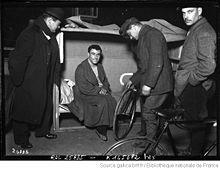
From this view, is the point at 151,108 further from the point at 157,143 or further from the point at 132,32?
the point at 132,32

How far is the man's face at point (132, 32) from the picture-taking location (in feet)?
7.08

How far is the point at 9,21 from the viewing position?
7.07 feet

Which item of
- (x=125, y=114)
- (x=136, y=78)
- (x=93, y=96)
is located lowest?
(x=125, y=114)

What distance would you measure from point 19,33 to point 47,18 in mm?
229

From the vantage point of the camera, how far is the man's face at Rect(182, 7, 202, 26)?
214 centimetres

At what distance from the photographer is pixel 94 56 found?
2160mm

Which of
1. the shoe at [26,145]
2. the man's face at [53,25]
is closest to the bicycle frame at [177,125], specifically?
the shoe at [26,145]

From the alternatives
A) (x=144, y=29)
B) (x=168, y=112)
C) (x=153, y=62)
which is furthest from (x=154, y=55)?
(x=168, y=112)

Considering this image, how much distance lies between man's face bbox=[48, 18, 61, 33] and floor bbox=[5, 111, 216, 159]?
2.16 feet

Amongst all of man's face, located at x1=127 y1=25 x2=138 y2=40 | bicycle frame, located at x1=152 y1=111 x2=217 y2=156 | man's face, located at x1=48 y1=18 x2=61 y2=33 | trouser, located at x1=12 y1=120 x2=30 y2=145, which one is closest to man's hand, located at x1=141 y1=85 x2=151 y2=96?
bicycle frame, located at x1=152 y1=111 x2=217 y2=156

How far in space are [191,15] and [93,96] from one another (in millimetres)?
915

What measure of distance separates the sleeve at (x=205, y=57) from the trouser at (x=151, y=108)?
0.28 m

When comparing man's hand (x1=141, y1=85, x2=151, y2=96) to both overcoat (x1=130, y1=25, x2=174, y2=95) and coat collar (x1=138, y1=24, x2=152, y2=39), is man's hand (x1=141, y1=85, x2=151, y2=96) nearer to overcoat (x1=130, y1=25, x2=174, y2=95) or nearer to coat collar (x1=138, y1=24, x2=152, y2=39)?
overcoat (x1=130, y1=25, x2=174, y2=95)

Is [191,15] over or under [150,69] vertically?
over
